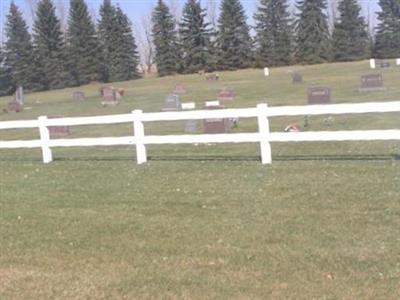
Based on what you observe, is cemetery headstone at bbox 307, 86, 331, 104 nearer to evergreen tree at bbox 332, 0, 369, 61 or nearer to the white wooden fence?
the white wooden fence

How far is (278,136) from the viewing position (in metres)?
13.0

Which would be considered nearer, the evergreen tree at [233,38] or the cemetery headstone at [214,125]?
the cemetery headstone at [214,125]

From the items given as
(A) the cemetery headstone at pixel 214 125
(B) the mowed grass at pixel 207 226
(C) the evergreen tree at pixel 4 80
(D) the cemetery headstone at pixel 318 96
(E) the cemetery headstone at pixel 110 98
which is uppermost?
(C) the evergreen tree at pixel 4 80

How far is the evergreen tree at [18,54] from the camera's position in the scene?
83188mm

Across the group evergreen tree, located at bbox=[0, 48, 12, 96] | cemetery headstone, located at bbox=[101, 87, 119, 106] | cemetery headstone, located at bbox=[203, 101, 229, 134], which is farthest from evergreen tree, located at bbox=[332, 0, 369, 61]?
cemetery headstone, located at bbox=[203, 101, 229, 134]

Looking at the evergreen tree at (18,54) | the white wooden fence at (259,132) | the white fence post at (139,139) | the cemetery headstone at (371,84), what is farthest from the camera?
the evergreen tree at (18,54)

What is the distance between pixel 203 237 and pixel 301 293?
2.17 m

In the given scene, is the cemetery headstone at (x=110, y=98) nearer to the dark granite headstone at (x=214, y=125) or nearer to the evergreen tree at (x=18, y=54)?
the dark granite headstone at (x=214, y=125)

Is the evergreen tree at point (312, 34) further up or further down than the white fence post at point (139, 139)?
further up

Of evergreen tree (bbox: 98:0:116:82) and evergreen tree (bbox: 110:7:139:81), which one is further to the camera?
evergreen tree (bbox: 98:0:116:82)

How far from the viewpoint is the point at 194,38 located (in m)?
87.1

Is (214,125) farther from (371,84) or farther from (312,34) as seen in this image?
(312,34)

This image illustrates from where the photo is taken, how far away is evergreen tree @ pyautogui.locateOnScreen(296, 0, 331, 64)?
269 ft

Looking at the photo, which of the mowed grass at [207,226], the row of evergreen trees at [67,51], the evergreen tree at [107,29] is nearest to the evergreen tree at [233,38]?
the row of evergreen trees at [67,51]
